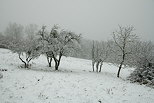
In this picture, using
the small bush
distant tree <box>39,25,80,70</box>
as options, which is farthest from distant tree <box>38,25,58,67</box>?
the small bush

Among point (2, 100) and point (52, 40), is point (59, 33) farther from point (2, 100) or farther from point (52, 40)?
point (2, 100)

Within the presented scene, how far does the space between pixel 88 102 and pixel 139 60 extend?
19.3 m

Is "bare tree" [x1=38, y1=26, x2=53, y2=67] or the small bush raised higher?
"bare tree" [x1=38, y1=26, x2=53, y2=67]

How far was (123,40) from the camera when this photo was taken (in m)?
30.0

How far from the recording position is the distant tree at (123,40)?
96.7ft

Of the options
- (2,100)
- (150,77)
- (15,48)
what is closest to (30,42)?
(15,48)

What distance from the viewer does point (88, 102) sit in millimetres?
13078

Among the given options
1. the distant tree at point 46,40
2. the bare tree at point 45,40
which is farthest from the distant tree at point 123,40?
the bare tree at point 45,40

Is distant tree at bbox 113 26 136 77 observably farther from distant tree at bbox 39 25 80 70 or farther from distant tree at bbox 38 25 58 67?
distant tree at bbox 38 25 58 67

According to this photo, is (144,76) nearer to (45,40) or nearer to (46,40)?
(46,40)

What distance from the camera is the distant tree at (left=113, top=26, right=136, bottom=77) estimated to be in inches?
1161

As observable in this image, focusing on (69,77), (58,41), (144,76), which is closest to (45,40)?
(58,41)

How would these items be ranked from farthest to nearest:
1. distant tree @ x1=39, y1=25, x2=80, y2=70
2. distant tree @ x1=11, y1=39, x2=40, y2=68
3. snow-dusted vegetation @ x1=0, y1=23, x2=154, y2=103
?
distant tree @ x1=39, y1=25, x2=80, y2=70 < distant tree @ x1=11, y1=39, x2=40, y2=68 < snow-dusted vegetation @ x1=0, y1=23, x2=154, y2=103

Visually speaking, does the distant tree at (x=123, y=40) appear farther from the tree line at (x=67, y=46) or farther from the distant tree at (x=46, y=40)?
the distant tree at (x=46, y=40)
